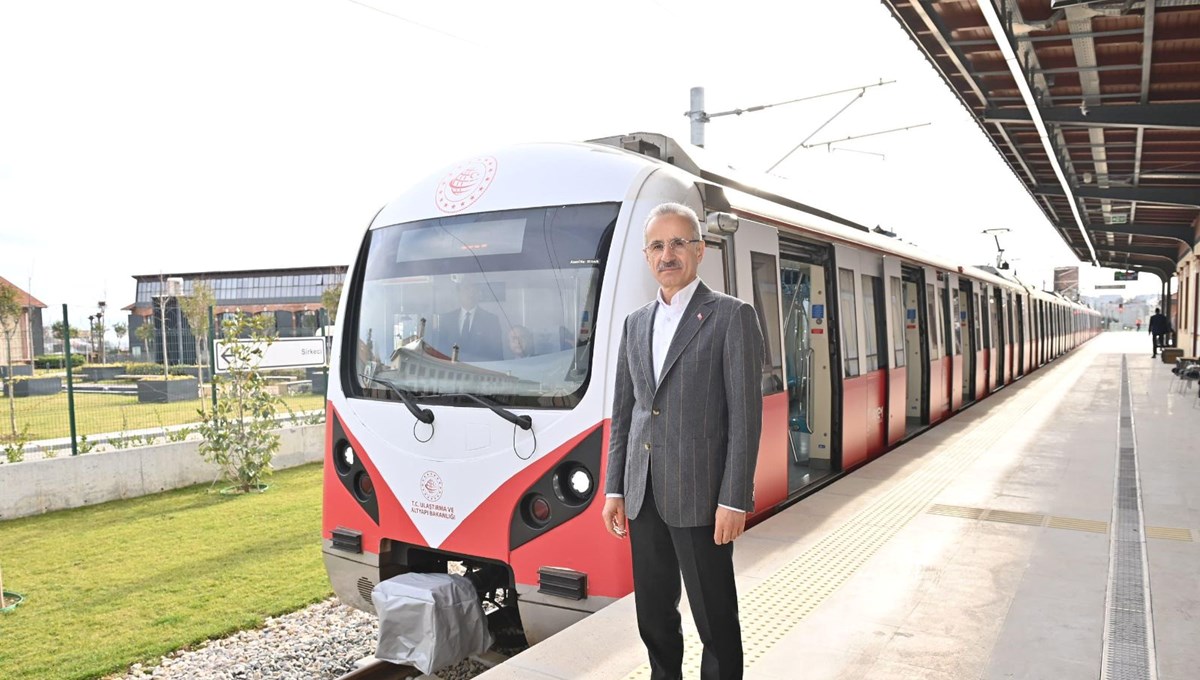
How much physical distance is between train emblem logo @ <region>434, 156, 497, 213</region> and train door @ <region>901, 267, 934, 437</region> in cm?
673

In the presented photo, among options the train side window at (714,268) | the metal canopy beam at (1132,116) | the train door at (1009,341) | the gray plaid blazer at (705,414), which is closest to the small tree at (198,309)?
the train door at (1009,341)

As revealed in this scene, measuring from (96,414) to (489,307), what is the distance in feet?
48.3

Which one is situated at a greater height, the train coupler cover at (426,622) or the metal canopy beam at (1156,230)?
the metal canopy beam at (1156,230)

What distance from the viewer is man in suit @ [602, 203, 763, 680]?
2688 mm

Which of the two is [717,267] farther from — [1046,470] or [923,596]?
[1046,470]

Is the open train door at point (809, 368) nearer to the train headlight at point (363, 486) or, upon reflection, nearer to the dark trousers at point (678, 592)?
the train headlight at point (363, 486)

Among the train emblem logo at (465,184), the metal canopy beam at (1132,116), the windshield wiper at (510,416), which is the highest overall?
the metal canopy beam at (1132,116)

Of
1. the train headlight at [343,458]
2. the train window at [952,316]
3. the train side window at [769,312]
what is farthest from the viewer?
the train window at [952,316]

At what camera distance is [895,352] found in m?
8.98

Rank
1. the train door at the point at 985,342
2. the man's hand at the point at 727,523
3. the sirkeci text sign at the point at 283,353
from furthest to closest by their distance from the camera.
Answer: the train door at the point at 985,342 < the sirkeci text sign at the point at 283,353 < the man's hand at the point at 727,523

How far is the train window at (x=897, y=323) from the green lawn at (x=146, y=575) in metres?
6.01

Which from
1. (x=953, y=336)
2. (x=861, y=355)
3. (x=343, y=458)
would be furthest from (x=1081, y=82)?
(x=343, y=458)

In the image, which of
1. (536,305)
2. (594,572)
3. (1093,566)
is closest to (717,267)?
(536,305)

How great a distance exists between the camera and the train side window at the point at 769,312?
5.53m
